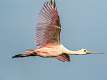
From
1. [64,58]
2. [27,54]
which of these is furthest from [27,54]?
[64,58]

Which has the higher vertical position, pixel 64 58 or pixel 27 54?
pixel 27 54

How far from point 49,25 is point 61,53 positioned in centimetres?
118

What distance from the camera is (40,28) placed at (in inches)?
1054

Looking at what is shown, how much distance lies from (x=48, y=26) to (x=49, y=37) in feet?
1.82

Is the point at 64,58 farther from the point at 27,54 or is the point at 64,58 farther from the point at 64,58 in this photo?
the point at 27,54

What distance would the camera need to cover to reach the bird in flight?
2672cm

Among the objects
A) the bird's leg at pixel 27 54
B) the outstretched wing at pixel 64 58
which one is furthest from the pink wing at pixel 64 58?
the bird's leg at pixel 27 54

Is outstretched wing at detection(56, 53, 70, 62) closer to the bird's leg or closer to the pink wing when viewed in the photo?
the pink wing

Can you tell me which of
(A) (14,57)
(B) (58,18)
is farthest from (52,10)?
(A) (14,57)

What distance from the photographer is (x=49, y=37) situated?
2745cm

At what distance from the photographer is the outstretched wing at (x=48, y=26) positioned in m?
26.7

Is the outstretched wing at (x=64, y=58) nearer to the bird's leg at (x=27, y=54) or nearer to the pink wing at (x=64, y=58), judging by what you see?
the pink wing at (x=64, y=58)

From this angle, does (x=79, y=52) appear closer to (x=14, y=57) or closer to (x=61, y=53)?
(x=61, y=53)

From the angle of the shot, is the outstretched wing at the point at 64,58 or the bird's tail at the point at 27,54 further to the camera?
the outstretched wing at the point at 64,58
